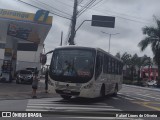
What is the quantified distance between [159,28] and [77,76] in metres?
39.8

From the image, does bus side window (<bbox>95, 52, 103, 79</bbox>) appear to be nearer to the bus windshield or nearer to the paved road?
the bus windshield

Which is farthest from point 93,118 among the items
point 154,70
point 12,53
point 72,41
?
point 154,70

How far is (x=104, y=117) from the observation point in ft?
42.2

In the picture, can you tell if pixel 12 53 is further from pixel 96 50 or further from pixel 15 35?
pixel 96 50

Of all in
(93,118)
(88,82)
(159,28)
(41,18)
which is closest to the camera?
(93,118)

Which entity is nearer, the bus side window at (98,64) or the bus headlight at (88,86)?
the bus headlight at (88,86)

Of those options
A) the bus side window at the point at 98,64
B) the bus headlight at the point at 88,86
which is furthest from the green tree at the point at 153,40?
the bus headlight at the point at 88,86

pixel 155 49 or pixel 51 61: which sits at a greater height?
pixel 155 49

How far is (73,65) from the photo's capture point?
2011 cm

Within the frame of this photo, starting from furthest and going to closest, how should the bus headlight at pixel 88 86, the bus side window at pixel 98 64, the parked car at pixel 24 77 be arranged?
1. the parked car at pixel 24 77
2. the bus side window at pixel 98 64
3. the bus headlight at pixel 88 86

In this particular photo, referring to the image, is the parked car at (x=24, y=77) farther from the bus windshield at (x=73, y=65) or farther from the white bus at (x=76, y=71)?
the bus windshield at (x=73, y=65)

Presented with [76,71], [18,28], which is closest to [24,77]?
[18,28]

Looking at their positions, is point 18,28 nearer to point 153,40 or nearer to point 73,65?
point 73,65

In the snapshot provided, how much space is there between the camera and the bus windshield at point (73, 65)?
19.9 m
